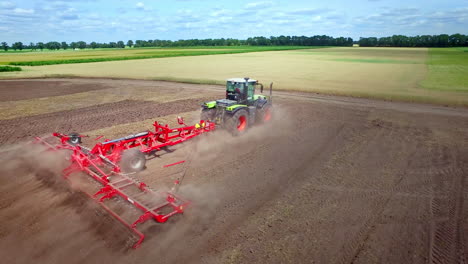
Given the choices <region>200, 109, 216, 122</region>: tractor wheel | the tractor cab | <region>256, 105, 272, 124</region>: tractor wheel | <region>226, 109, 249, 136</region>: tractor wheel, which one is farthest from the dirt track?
the tractor cab

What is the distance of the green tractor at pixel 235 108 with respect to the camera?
10781mm

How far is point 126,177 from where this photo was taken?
7039 millimetres

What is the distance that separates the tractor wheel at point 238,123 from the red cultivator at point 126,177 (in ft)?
6.11

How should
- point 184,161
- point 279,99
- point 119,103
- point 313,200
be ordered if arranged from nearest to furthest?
1. point 313,200
2. point 184,161
3. point 119,103
4. point 279,99

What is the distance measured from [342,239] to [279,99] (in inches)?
598

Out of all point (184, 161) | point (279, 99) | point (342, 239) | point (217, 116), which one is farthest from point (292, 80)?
point (342, 239)

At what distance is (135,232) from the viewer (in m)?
5.47

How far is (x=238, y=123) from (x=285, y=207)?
5392 mm

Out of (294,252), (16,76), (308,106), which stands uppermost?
(16,76)

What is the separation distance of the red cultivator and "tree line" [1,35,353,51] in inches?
5012

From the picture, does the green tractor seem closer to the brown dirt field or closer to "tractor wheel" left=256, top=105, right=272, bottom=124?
"tractor wheel" left=256, top=105, right=272, bottom=124

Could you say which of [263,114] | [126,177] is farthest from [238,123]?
[126,177]

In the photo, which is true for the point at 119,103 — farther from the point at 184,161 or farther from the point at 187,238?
the point at 187,238

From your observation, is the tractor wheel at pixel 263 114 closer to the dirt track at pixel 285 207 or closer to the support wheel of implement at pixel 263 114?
the support wheel of implement at pixel 263 114
